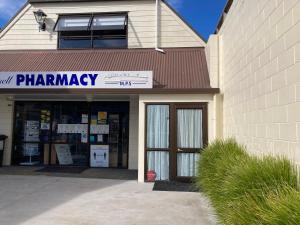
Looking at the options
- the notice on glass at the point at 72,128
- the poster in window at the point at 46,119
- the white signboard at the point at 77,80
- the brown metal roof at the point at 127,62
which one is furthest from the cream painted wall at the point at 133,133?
the poster in window at the point at 46,119

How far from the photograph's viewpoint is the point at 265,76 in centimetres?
514

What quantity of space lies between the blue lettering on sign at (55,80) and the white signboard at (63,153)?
3091 millimetres

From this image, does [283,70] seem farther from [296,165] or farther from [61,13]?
[61,13]

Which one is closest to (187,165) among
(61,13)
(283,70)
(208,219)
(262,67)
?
(208,219)

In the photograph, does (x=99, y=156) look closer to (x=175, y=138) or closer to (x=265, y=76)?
(x=175, y=138)

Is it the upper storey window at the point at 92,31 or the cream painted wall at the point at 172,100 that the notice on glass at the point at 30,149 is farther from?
the cream painted wall at the point at 172,100

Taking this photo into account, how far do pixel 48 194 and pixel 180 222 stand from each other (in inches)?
138

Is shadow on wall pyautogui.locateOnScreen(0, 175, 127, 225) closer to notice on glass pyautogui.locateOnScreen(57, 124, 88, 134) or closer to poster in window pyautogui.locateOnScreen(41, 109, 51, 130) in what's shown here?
notice on glass pyautogui.locateOnScreen(57, 124, 88, 134)

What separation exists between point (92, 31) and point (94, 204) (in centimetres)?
848

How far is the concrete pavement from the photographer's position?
5.85 m

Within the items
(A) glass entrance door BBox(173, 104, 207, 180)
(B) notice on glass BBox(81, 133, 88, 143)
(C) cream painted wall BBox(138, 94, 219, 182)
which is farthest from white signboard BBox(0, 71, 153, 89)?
(B) notice on glass BBox(81, 133, 88, 143)

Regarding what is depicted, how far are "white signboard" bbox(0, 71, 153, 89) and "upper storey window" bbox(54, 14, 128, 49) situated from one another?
3517mm

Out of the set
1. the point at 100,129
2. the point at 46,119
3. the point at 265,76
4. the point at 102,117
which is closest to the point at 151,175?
the point at 100,129

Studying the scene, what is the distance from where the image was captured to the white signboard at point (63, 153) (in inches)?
490
